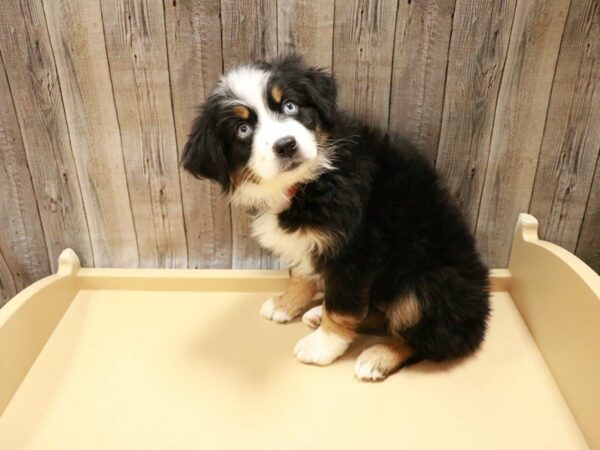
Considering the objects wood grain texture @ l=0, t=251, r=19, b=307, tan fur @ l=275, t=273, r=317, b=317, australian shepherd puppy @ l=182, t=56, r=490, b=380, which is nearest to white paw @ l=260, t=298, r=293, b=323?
tan fur @ l=275, t=273, r=317, b=317

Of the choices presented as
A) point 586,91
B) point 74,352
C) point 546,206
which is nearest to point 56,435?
point 74,352

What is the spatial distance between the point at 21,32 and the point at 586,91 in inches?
68.8

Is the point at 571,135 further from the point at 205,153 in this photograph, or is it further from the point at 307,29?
the point at 205,153

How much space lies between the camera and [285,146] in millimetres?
1258

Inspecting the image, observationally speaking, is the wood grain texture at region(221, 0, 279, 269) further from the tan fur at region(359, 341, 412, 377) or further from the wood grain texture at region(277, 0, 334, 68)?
the tan fur at region(359, 341, 412, 377)

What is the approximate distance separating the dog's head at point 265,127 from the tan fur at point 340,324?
1.38 feet

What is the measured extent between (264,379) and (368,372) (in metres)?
0.31

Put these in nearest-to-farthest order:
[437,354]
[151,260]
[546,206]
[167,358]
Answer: [437,354] → [167,358] → [546,206] → [151,260]

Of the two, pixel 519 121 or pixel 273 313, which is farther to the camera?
pixel 273 313

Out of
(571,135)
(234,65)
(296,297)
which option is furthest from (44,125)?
(571,135)

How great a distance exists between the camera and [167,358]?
1647mm

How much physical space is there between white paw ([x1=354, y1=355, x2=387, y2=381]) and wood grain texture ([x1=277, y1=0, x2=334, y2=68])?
3.04ft

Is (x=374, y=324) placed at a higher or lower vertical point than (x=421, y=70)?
lower

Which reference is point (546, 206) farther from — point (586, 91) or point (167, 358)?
point (167, 358)
